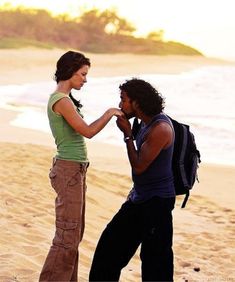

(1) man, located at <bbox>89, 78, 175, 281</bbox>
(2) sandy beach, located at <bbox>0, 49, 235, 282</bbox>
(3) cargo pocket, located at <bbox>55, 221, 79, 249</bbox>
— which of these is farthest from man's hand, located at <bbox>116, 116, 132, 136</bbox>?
(2) sandy beach, located at <bbox>0, 49, 235, 282</bbox>

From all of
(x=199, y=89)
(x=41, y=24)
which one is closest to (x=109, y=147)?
(x=199, y=89)

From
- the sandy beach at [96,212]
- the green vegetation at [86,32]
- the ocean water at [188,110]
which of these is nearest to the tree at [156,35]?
the green vegetation at [86,32]

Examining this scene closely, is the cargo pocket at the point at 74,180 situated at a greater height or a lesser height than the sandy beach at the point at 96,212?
greater

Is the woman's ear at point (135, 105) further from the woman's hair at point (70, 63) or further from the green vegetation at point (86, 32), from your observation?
the green vegetation at point (86, 32)

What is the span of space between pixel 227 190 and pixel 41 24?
254ft

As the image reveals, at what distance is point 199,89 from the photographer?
36.8m

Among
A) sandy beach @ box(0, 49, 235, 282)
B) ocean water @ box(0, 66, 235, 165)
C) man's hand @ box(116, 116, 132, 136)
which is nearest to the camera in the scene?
man's hand @ box(116, 116, 132, 136)

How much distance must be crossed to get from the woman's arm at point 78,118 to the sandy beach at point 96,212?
4.95ft

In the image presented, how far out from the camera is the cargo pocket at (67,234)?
4.10 m

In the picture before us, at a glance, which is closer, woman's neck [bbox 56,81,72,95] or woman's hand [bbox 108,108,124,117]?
woman's hand [bbox 108,108,124,117]

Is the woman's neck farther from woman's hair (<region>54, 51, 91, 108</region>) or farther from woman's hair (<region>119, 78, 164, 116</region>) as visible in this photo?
woman's hair (<region>119, 78, 164, 116</region>)

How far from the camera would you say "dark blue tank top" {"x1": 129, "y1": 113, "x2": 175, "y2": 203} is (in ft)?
12.9

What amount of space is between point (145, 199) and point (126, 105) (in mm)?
589

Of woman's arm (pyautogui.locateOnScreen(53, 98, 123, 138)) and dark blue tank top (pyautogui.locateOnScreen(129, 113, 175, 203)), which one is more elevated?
woman's arm (pyautogui.locateOnScreen(53, 98, 123, 138))
